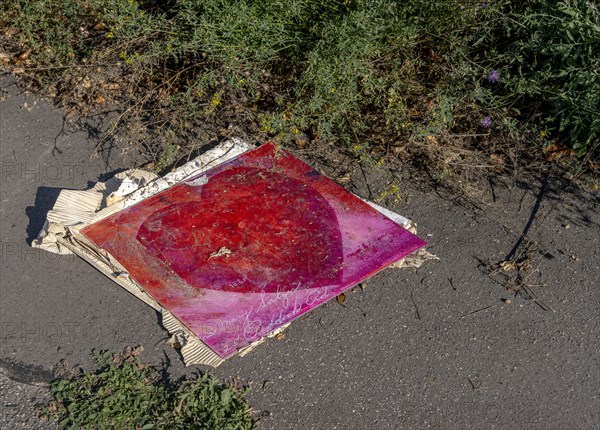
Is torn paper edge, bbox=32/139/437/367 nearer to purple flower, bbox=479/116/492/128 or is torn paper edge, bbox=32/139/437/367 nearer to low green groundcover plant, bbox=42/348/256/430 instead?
low green groundcover plant, bbox=42/348/256/430

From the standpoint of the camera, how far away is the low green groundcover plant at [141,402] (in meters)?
2.92

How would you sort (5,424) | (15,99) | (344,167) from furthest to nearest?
(15,99), (344,167), (5,424)

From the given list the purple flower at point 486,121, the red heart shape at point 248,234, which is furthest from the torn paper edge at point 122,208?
the purple flower at point 486,121

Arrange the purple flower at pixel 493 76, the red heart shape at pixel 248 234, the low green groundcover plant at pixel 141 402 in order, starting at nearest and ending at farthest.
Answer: the low green groundcover plant at pixel 141 402 → the red heart shape at pixel 248 234 → the purple flower at pixel 493 76

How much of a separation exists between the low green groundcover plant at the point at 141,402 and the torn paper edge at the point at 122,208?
0.53 feet

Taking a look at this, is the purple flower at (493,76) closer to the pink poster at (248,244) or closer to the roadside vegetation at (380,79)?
the roadside vegetation at (380,79)

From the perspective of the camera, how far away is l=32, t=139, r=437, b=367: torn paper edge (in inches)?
128

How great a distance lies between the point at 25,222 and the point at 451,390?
2.37 m

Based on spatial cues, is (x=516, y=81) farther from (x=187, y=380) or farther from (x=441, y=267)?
(x=187, y=380)

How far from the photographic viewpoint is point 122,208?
151 inches

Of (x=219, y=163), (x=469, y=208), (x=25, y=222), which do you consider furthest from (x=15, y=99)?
(x=469, y=208)

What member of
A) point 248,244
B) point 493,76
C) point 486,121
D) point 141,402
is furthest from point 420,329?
point 493,76

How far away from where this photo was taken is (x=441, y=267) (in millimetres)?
3605

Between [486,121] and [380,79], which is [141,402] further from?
[486,121]
